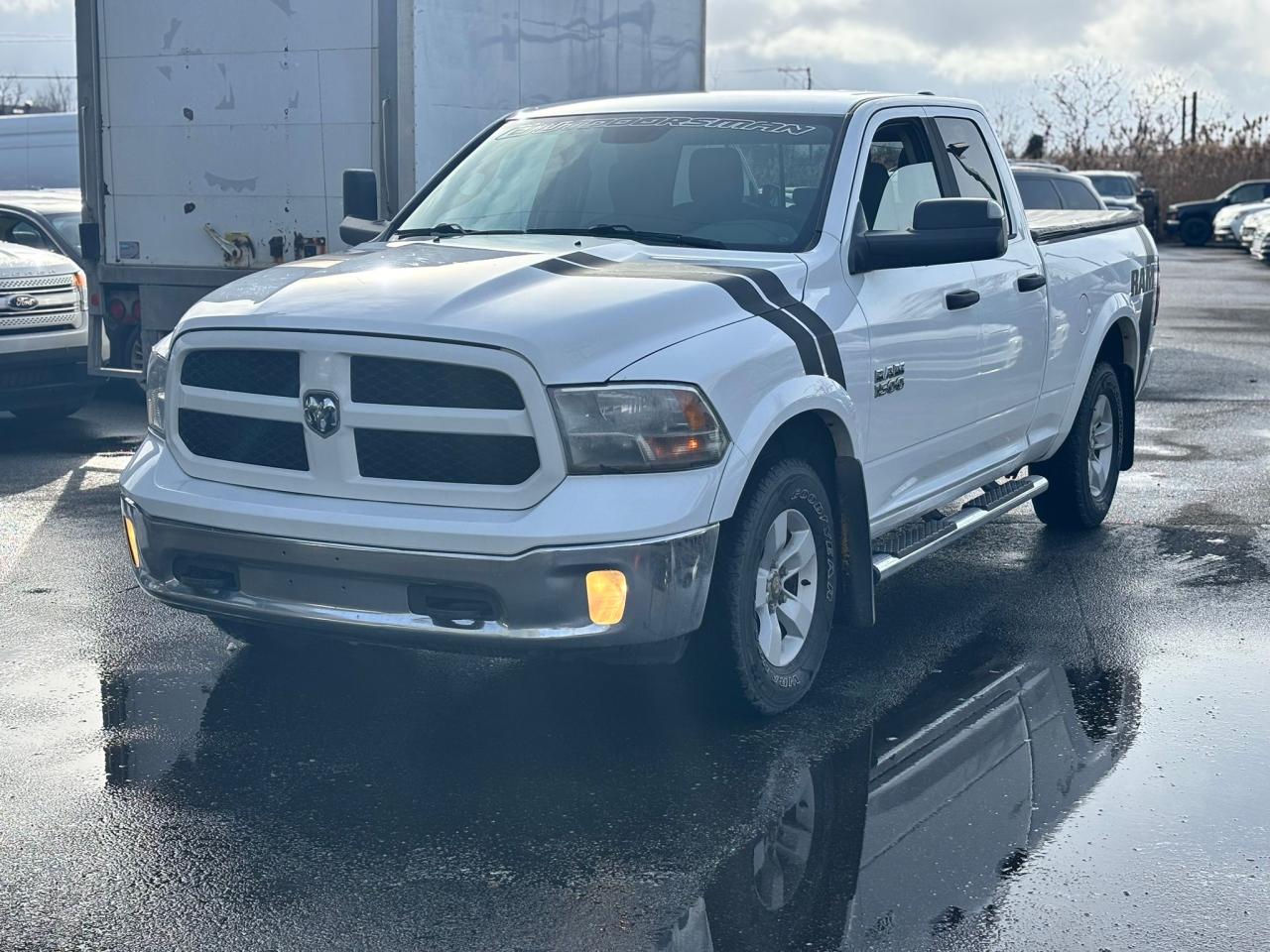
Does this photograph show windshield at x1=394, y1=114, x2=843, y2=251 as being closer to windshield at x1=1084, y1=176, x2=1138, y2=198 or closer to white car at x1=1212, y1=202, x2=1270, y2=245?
windshield at x1=1084, y1=176, x2=1138, y2=198

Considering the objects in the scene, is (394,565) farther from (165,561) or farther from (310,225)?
(310,225)

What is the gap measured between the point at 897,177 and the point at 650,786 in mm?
2698

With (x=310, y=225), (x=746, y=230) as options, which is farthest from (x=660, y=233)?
(x=310, y=225)

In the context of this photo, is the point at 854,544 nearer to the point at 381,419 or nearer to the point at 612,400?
the point at 612,400

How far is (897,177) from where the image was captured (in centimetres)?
636

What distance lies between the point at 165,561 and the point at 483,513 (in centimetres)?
108

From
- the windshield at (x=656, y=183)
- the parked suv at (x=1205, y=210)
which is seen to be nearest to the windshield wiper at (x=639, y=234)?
the windshield at (x=656, y=183)

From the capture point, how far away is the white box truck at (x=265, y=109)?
9352mm

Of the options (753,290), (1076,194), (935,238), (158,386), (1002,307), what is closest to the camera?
(753,290)

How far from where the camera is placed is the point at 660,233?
5.87 m

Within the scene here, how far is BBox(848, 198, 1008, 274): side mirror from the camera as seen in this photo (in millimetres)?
5684

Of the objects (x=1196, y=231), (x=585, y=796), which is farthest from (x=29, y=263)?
(x=1196, y=231)

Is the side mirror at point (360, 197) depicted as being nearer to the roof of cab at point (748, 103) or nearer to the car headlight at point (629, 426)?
the roof of cab at point (748, 103)

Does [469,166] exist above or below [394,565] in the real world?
above
